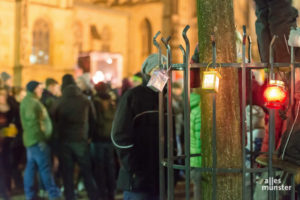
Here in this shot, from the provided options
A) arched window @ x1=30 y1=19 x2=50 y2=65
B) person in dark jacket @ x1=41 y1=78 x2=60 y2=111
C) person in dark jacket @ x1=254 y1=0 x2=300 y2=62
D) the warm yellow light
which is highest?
arched window @ x1=30 y1=19 x2=50 y2=65

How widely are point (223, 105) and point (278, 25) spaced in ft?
2.57

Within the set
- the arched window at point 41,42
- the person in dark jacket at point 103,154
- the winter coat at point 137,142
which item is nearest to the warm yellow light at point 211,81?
the winter coat at point 137,142

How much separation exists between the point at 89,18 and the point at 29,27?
21.4ft

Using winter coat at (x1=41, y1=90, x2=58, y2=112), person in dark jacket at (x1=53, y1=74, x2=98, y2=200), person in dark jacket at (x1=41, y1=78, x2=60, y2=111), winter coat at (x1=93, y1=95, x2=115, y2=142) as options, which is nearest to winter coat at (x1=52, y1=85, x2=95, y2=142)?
person in dark jacket at (x1=53, y1=74, x2=98, y2=200)

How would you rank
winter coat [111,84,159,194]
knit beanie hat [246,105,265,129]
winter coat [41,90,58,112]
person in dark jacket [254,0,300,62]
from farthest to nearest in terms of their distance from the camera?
winter coat [41,90,58,112] < knit beanie hat [246,105,265,129] < winter coat [111,84,159,194] < person in dark jacket [254,0,300,62]

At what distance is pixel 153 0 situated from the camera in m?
47.2

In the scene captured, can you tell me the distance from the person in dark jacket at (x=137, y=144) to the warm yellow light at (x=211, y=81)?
1.66 meters

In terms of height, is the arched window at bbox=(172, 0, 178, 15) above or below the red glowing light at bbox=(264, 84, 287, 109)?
above

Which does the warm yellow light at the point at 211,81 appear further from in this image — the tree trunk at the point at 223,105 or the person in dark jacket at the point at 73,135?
the person in dark jacket at the point at 73,135

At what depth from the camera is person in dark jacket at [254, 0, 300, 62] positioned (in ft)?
15.1

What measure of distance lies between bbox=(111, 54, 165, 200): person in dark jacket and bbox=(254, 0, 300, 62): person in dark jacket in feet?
4.51

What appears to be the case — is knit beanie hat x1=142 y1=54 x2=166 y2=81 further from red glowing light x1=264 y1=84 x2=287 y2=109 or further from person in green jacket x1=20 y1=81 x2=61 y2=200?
person in green jacket x1=20 y1=81 x2=61 y2=200

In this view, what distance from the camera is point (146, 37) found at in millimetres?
47031

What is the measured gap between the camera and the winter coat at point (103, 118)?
10141mm
